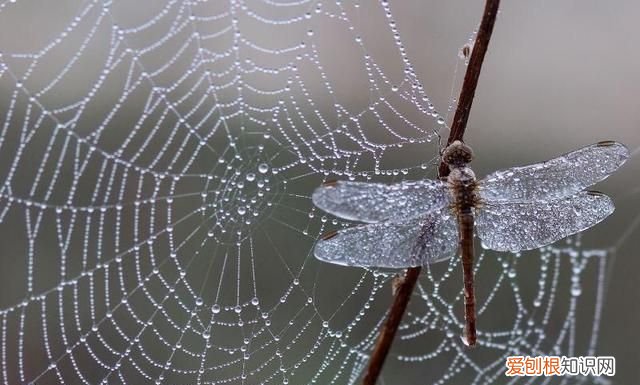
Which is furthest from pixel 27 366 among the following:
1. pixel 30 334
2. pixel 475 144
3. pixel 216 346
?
pixel 475 144

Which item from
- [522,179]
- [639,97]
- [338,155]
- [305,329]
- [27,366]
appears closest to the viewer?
[522,179]

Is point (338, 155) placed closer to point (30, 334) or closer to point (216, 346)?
point (216, 346)

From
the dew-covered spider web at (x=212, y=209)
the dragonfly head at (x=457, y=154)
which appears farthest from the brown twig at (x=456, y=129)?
the dew-covered spider web at (x=212, y=209)

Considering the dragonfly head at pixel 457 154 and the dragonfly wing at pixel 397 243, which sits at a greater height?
the dragonfly head at pixel 457 154

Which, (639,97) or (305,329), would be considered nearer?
(305,329)

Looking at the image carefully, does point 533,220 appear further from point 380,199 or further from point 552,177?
point 380,199

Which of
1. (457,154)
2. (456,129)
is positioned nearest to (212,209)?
(457,154)

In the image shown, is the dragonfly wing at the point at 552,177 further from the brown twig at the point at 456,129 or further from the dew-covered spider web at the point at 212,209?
the dew-covered spider web at the point at 212,209
